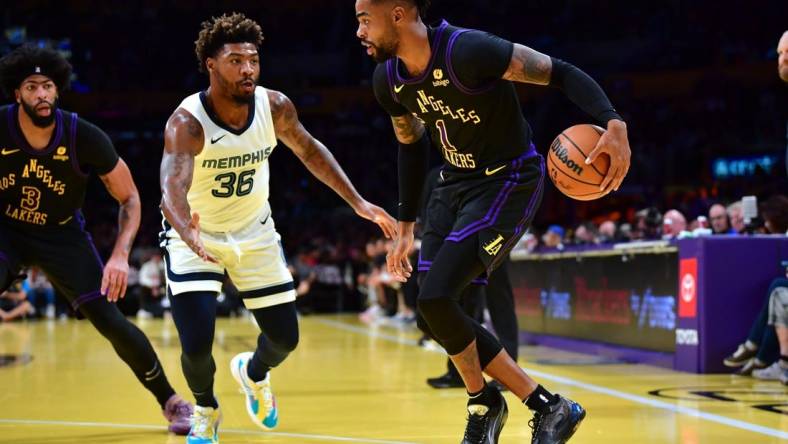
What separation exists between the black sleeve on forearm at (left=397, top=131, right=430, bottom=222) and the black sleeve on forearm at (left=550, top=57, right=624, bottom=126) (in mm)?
904

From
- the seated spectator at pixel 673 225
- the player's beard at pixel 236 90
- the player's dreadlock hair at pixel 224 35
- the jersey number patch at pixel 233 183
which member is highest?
the player's dreadlock hair at pixel 224 35

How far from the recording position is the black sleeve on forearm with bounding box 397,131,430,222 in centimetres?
501

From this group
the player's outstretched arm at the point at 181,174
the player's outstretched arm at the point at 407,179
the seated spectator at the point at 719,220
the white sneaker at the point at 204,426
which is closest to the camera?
the player's outstretched arm at the point at 181,174

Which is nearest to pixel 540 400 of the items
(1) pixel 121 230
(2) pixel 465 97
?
(2) pixel 465 97

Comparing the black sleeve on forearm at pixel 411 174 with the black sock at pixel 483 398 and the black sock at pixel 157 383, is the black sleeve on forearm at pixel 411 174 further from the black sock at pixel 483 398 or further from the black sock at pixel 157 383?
the black sock at pixel 157 383

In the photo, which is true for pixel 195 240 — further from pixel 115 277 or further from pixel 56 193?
pixel 56 193

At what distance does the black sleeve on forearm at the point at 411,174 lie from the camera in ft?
16.4

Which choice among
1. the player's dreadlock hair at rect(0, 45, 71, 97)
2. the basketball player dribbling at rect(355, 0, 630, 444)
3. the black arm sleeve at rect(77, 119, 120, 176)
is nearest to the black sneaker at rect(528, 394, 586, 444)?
the basketball player dribbling at rect(355, 0, 630, 444)

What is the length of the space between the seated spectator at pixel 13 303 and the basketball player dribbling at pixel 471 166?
447 inches

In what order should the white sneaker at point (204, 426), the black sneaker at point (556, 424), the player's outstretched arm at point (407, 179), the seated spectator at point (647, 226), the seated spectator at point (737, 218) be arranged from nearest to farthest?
the black sneaker at point (556, 424) < the player's outstretched arm at point (407, 179) < the white sneaker at point (204, 426) < the seated spectator at point (737, 218) < the seated spectator at point (647, 226)

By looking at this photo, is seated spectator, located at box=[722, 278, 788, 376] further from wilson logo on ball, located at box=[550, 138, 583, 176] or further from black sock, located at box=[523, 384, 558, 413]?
wilson logo on ball, located at box=[550, 138, 583, 176]

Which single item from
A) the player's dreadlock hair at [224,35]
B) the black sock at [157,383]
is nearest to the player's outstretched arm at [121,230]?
the black sock at [157,383]

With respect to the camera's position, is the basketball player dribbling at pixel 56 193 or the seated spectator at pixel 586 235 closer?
the basketball player dribbling at pixel 56 193

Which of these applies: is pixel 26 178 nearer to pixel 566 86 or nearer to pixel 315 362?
pixel 566 86
